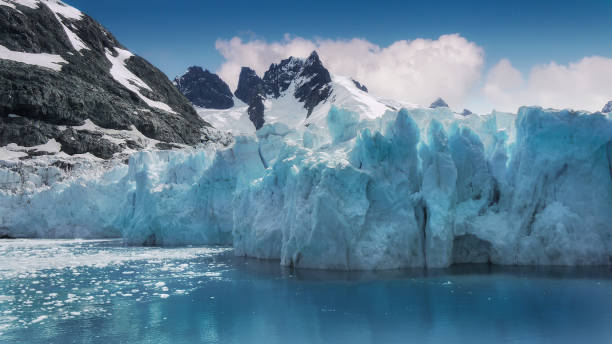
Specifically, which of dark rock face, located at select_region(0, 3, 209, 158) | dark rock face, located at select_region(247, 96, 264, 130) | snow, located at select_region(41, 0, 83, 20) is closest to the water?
dark rock face, located at select_region(0, 3, 209, 158)

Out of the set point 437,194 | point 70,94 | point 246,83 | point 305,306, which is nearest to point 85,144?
point 70,94

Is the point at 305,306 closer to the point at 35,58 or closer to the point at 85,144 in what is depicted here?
the point at 85,144

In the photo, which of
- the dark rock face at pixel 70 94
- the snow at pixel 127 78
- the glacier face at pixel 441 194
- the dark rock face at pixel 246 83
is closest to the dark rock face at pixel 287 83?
the dark rock face at pixel 246 83

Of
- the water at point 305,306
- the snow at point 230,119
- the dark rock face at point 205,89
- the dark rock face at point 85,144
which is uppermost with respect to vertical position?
the dark rock face at point 205,89

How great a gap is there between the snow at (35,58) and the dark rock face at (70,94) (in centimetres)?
112

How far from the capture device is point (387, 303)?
11.0 m

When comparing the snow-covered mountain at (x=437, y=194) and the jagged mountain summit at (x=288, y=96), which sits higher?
the jagged mountain summit at (x=288, y=96)

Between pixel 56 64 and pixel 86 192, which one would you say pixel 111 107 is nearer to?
pixel 56 64

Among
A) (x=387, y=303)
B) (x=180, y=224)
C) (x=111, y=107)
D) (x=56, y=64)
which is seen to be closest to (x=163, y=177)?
(x=180, y=224)

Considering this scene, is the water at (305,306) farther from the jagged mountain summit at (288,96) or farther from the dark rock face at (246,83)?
the dark rock face at (246,83)

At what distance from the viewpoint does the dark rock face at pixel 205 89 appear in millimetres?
177625

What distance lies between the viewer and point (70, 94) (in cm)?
6544

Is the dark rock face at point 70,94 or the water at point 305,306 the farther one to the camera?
the dark rock face at point 70,94

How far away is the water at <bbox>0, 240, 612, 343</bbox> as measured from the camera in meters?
8.74
